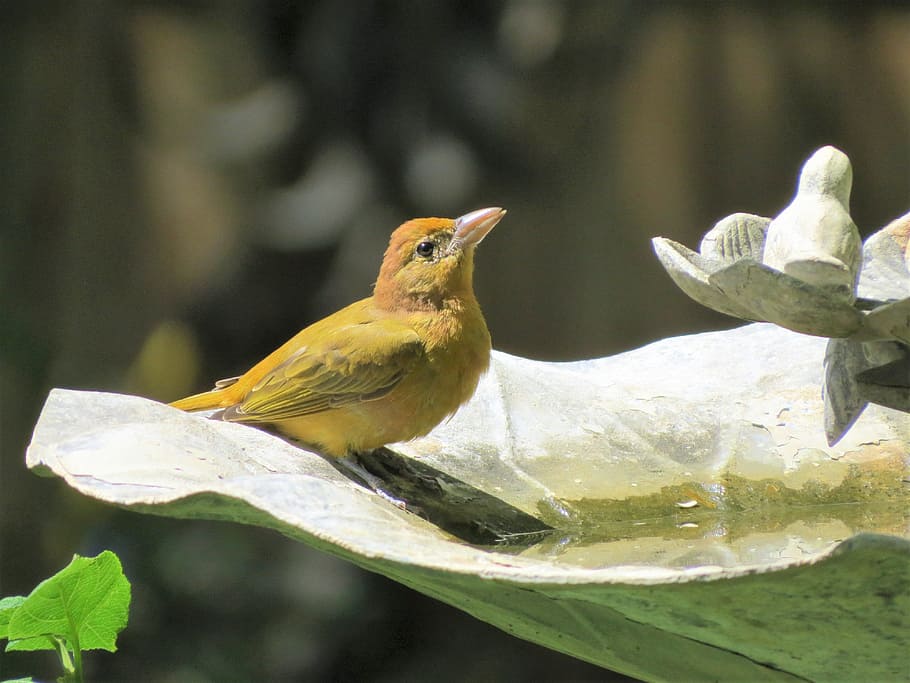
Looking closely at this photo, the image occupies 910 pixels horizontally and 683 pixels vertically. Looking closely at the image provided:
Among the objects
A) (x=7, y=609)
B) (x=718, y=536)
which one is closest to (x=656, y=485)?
(x=718, y=536)

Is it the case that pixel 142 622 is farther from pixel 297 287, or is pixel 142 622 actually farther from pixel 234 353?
pixel 297 287

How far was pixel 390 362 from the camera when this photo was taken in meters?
3.16

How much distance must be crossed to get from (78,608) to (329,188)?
3276mm

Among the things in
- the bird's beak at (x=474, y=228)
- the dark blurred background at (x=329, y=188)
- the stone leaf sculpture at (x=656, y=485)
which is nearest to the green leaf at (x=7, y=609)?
the stone leaf sculpture at (x=656, y=485)

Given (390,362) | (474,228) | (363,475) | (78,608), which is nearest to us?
(78,608)

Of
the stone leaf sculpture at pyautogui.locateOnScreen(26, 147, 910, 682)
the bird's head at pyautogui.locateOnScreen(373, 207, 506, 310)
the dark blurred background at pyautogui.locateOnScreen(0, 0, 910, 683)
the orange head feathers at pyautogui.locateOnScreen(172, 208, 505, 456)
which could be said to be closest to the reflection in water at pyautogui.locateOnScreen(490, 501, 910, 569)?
the stone leaf sculpture at pyautogui.locateOnScreen(26, 147, 910, 682)

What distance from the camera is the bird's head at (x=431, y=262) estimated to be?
3.41 m

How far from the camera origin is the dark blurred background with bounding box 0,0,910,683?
4961 millimetres

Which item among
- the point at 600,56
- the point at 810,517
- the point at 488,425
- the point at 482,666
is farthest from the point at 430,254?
the point at 600,56

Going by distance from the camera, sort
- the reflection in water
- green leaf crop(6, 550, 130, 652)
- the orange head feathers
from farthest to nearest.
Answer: the orange head feathers, the reflection in water, green leaf crop(6, 550, 130, 652)

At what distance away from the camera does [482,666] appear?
17.7 ft

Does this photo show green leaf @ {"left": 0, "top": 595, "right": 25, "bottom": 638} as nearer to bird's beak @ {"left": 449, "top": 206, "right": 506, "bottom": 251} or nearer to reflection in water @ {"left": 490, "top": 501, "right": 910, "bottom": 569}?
reflection in water @ {"left": 490, "top": 501, "right": 910, "bottom": 569}

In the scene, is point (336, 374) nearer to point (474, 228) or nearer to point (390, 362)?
point (390, 362)

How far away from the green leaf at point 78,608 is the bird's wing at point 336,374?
3.82 ft
